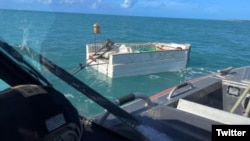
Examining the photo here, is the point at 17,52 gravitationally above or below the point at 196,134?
above

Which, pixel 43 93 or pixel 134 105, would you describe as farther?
pixel 134 105

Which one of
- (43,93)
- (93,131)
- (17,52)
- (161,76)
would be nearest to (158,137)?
(93,131)

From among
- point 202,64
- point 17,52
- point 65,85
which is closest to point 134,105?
point 65,85

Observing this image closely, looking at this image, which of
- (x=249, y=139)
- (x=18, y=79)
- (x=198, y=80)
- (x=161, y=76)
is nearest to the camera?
(x=18, y=79)

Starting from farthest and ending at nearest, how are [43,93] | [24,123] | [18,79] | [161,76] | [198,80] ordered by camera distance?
1. [161,76]
2. [198,80]
3. [18,79]
4. [43,93]
5. [24,123]

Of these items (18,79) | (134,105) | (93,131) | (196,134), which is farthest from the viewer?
(134,105)

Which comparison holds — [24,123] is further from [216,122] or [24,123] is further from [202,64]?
[202,64]

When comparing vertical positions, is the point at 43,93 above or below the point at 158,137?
above

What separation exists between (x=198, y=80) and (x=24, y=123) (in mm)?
2998

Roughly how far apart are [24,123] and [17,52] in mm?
315

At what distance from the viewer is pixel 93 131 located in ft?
5.11

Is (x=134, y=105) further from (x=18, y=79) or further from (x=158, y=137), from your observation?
(x=18, y=79)

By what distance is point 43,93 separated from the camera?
1.13 metres

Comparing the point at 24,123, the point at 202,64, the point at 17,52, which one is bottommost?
the point at 202,64
